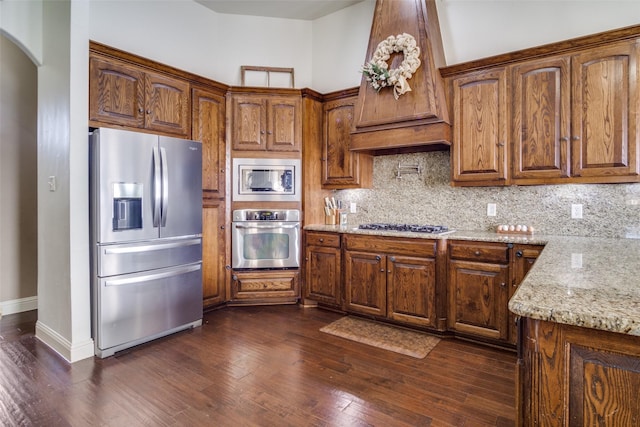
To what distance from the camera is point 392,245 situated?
3.22m

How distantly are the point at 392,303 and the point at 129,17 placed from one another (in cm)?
386

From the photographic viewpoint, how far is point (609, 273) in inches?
50.1

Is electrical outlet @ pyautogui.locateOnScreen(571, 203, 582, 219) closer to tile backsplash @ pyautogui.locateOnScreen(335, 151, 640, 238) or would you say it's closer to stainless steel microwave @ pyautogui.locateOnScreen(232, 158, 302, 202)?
tile backsplash @ pyautogui.locateOnScreen(335, 151, 640, 238)

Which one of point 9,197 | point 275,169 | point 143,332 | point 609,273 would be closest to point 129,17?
point 275,169

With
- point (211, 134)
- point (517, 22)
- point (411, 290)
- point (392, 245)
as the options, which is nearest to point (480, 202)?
point (392, 245)

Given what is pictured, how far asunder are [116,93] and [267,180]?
1624 millimetres

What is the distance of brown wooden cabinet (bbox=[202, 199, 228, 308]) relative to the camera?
365 centimetres

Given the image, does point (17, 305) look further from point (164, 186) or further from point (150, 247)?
point (164, 186)

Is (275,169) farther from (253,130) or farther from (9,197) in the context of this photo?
(9,197)

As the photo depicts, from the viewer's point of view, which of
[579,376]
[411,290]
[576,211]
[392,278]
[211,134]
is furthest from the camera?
[211,134]

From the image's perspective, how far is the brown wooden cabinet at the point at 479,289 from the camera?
272 centimetres

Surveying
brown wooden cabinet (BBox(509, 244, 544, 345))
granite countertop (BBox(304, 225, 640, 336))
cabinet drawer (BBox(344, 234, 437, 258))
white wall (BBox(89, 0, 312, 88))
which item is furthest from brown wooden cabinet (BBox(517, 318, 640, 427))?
white wall (BBox(89, 0, 312, 88))

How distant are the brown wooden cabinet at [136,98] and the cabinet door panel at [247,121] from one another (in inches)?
20.7

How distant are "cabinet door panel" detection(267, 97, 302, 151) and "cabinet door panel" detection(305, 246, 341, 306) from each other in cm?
120
